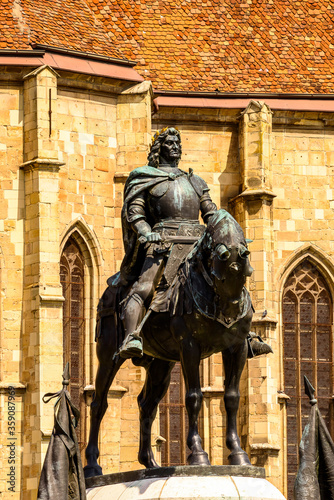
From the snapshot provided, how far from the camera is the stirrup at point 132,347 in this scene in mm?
13828

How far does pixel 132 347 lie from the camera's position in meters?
13.8

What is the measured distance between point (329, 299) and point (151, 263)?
69.8ft

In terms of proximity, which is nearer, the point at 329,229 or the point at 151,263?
the point at 151,263

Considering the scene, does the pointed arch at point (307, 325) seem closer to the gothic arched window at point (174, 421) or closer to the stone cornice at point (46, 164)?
the gothic arched window at point (174, 421)

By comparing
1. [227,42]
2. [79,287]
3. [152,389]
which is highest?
[227,42]

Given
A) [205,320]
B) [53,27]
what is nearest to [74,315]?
A: [53,27]

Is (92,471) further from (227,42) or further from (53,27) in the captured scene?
(227,42)

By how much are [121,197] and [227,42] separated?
5770 millimetres

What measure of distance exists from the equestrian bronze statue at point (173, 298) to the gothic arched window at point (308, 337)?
1974 centimetres

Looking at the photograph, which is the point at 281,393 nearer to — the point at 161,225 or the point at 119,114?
the point at 119,114

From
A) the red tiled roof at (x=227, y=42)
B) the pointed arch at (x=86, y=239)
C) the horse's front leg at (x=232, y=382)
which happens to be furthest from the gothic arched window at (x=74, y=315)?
the horse's front leg at (x=232, y=382)

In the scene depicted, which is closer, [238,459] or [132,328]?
[238,459]

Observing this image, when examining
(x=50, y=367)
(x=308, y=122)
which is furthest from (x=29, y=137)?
(x=308, y=122)

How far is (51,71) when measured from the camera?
31.5 metres
